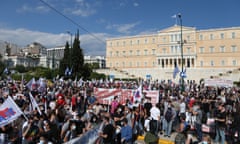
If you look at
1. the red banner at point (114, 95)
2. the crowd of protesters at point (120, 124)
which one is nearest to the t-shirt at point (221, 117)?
the crowd of protesters at point (120, 124)

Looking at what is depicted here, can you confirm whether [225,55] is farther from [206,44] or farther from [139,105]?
[139,105]

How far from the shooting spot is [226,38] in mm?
74812

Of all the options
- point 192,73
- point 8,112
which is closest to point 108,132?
point 8,112

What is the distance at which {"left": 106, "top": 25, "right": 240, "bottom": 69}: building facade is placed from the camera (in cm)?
7437

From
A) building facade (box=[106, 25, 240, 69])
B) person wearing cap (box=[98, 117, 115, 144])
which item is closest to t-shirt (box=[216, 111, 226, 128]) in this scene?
person wearing cap (box=[98, 117, 115, 144])

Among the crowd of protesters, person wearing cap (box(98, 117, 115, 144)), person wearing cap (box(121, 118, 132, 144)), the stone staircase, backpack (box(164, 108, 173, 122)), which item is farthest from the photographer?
the stone staircase

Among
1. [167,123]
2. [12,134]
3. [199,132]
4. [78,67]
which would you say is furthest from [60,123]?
[78,67]

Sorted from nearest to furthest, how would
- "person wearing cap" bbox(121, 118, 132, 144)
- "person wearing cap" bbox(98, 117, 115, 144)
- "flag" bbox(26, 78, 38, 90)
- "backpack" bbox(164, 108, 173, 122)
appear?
"person wearing cap" bbox(98, 117, 115, 144)
"person wearing cap" bbox(121, 118, 132, 144)
"backpack" bbox(164, 108, 173, 122)
"flag" bbox(26, 78, 38, 90)

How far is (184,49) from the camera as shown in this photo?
80.0 meters

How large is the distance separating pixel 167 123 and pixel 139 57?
78.4m

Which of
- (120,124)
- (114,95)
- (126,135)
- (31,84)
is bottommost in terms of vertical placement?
(126,135)

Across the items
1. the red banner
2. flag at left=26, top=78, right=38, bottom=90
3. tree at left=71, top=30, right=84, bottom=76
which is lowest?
the red banner

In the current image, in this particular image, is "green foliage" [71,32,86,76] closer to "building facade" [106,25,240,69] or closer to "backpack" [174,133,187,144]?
"building facade" [106,25,240,69]

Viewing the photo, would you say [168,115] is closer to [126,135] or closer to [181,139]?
[126,135]
